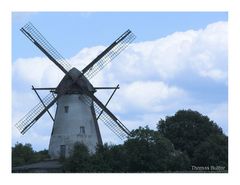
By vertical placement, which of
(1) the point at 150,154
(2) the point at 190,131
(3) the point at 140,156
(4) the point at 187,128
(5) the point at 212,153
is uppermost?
(4) the point at 187,128

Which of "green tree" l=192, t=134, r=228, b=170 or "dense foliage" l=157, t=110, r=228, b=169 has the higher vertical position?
"dense foliage" l=157, t=110, r=228, b=169

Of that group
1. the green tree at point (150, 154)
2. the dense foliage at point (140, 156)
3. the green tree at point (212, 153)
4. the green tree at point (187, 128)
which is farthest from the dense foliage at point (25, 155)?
the green tree at point (187, 128)

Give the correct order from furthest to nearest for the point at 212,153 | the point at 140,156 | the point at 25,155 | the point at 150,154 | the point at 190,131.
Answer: the point at 190,131 < the point at 212,153 < the point at 25,155 < the point at 150,154 < the point at 140,156

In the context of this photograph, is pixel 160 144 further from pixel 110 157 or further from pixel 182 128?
pixel 182 128

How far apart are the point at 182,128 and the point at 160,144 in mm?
14660

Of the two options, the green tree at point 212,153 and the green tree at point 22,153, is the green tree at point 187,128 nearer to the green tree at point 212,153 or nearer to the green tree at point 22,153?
the green tree at point 212,153

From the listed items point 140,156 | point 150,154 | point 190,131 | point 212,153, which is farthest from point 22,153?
point 190,131

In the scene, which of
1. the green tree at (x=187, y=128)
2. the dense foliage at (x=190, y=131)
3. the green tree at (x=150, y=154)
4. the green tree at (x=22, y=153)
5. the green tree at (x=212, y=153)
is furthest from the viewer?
the green tree at (x=187, y=128)

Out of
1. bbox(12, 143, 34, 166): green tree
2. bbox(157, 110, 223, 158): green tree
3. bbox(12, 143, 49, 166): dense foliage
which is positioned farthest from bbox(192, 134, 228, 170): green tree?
bbox(12, 143, 34, 166): green tree

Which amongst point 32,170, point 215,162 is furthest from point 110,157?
point 215,162

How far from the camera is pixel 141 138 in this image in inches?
1955

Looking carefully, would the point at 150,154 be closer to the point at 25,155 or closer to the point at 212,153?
the point at 212,153

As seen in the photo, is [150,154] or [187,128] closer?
[150,154]

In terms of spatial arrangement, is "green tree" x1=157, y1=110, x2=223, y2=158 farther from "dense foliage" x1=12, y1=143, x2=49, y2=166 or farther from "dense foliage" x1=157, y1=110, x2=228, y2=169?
"dense foliage" x1=12, y1=143, x2=49, y2=166
